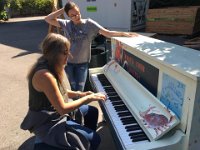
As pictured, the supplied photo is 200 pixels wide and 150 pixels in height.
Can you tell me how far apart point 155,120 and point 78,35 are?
203cm

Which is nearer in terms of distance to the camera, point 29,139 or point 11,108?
point 29,139

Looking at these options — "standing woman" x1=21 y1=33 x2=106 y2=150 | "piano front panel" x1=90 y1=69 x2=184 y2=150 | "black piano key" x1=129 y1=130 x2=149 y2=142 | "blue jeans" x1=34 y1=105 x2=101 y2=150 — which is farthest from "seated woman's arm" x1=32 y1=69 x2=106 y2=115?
"black piano key" x1=129 y1=130 x2=149 y2=142

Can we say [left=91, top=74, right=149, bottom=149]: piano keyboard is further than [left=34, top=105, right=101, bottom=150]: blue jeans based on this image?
No

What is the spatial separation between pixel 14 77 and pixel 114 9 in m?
6.99

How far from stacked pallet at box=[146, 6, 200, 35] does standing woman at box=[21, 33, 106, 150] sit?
9.29m

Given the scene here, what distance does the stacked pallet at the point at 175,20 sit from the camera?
35.7ft

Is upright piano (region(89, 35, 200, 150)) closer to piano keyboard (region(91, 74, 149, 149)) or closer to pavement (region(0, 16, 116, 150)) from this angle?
piano keyboard (region(91, 74, 149, 149))

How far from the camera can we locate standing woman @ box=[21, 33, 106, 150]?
244cm

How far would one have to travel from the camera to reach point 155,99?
250cm

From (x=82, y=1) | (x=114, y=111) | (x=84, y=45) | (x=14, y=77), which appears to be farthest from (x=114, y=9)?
(x=114, y=111)

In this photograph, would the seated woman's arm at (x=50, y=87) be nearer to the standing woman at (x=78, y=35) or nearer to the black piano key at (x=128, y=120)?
the black piano key at (x=128, y=120)

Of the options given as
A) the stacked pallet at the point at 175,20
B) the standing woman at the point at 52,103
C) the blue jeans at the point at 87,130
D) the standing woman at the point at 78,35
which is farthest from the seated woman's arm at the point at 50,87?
the stacked pallet at the point at 175,20

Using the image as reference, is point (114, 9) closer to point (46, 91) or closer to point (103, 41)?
point (103, 41)

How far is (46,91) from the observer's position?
2.42m
